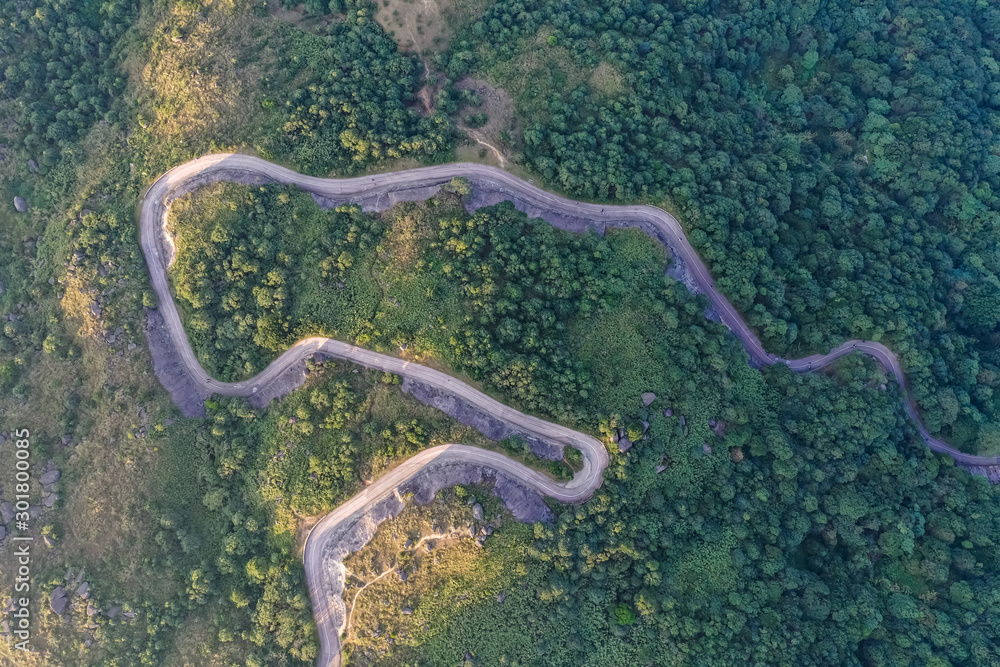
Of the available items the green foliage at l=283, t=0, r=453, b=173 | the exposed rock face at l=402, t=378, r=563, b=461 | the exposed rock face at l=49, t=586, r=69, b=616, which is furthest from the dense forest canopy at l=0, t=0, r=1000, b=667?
the exposed rock face at l=402, t=378, r=563, b=461

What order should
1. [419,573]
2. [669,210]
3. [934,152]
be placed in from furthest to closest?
[934,152], [669,210], [419,573]

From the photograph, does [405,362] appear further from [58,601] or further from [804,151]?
[804,151]

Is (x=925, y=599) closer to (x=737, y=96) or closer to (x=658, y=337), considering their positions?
(x=658, y=337)

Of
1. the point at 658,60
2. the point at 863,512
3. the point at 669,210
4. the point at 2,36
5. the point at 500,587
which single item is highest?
the point at 2,36

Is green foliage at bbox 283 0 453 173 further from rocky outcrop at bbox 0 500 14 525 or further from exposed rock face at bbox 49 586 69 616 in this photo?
exposed rock face at bbox 49 586 69 616

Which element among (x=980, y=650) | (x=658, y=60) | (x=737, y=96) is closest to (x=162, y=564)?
(x=658, y=60)

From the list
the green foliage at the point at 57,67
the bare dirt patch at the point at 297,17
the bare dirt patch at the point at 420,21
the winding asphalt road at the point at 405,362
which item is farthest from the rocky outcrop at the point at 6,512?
the bare dirt patch at the point at 420,21

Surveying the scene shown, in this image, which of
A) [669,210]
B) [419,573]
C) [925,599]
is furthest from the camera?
[669,210]
